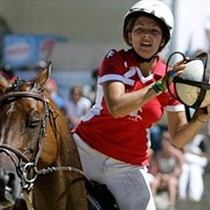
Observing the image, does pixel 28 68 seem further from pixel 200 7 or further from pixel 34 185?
→ pixel 34 185

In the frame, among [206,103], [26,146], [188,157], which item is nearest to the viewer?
[26,146]

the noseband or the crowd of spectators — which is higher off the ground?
the noseband

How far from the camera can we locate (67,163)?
6.35m

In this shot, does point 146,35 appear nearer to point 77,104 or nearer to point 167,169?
point 167,169

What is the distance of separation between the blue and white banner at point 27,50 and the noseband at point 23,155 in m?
12.0

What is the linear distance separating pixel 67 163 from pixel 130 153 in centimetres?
56

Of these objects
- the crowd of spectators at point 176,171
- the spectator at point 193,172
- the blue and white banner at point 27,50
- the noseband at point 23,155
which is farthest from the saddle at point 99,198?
the blue and white banner at point 27,50

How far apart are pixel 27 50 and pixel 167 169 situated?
609cm

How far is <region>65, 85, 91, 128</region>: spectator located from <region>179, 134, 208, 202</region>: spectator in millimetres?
1727

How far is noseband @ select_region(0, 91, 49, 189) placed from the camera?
582 centimetres

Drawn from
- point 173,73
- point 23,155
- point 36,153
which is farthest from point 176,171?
point 23,155

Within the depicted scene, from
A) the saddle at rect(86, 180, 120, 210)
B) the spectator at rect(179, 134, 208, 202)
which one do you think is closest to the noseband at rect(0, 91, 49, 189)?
the saddle at rect(86, 180, 120, 210)

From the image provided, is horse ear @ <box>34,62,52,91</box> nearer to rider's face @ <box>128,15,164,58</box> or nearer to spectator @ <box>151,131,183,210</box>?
rider's face @ <box>128,15,164,58</box>

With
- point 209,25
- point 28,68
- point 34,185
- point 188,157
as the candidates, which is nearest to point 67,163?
point 34,185
